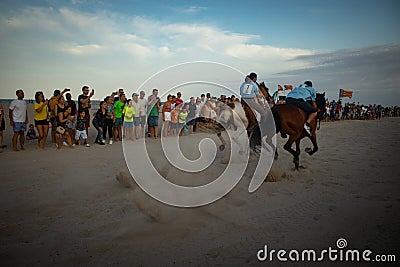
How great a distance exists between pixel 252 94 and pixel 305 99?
136 centimetres

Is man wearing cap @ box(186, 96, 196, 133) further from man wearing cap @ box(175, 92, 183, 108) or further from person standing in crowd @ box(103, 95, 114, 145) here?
person standing in crowd @ box(103, 95, 114, 145)

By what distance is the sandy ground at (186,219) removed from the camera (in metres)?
3.21

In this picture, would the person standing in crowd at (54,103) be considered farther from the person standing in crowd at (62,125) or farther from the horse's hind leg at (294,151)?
the horse's hind leg at (294,151)

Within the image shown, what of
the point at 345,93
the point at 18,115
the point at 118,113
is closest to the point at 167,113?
the point at 118,113

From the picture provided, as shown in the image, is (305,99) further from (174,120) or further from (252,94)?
(174,120)

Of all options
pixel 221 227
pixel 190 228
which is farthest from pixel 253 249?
pixel 190 228

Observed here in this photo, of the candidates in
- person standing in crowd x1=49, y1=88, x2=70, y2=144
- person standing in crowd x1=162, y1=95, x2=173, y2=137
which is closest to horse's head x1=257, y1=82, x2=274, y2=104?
person standing in crowd x1=162, y1=95, x2=173, y2=137

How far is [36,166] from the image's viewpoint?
7.23m

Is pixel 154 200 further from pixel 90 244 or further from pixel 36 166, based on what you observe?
pixel 36 166

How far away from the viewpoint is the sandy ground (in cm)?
321

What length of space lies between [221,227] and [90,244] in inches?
66.0

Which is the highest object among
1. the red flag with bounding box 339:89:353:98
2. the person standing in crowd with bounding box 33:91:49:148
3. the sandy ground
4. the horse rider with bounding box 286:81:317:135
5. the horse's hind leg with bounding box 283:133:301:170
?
the red flag with bounding box 339:89:353:98

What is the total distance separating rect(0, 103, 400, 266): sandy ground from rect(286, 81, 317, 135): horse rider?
4.86 ft

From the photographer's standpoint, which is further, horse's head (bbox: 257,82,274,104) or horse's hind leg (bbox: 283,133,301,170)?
horse's head (bbox: 257,82,274,104)
